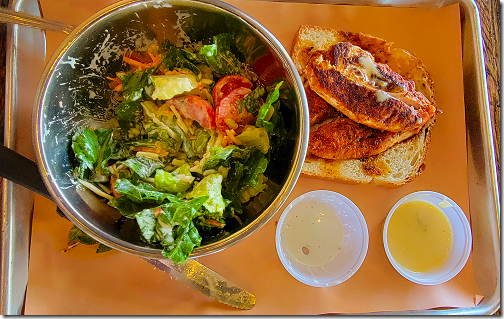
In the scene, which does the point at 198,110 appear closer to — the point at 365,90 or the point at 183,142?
the point at 183,142

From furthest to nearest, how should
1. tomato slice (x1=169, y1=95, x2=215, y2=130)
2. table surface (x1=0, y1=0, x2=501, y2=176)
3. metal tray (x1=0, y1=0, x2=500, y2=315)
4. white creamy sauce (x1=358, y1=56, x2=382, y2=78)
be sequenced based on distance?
table surface (x1=0, y1=0, x2=501, y2=176), white creamy sauce (x1=358, y1=56, x2=382, y2=78), metal tray (x1=0, y1=0, x2=500, y2=315), tomato slice (x1=169, y1=95, x2=215, y2=130)

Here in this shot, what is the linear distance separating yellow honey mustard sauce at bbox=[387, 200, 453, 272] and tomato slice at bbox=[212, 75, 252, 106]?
1104mm

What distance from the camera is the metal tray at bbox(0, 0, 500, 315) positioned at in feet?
5.33

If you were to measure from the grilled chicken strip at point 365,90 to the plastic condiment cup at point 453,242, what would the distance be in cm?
40

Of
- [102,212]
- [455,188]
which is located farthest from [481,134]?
[102,212]

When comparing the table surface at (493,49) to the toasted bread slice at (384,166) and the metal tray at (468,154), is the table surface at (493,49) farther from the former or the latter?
the toasted bread slice at (384,166)

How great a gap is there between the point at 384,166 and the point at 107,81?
1.42 m

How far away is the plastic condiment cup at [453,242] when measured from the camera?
1792mm

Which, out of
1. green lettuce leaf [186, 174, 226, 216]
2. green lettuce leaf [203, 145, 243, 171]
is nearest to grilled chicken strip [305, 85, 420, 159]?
green lettuce leaf [203, 145, 243, 171]

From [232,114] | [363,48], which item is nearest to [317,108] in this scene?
[363,48]

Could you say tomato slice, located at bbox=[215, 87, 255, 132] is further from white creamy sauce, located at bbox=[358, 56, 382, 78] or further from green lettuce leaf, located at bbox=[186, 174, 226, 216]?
white creamy sauce, located at bbox=[358, 56, 382, 78]

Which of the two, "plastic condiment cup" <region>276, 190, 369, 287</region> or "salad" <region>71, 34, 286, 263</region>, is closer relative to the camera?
"salad" <region>71, 34, 286, 263</region>

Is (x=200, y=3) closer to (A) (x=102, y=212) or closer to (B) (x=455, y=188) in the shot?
(A) (x=102, y=212)

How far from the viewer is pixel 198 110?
140cm
